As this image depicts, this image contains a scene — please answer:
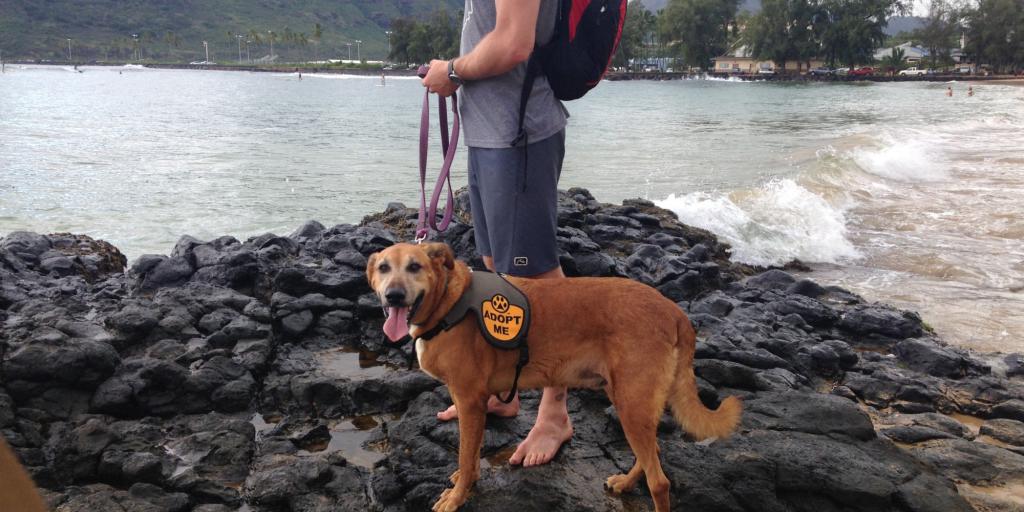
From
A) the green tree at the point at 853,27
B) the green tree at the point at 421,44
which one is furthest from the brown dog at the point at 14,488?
the green tree at the point at 421,44

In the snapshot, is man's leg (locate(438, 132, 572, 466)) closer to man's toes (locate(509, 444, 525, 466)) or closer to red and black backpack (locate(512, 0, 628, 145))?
man's toes (locate(509, 444, 525, 466))

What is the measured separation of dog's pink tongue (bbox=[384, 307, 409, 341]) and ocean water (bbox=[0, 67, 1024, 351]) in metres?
7.15

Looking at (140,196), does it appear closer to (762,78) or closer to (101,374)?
(101,374)

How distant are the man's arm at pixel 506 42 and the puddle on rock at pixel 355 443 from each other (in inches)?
102

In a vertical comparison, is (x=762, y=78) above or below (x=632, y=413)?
above

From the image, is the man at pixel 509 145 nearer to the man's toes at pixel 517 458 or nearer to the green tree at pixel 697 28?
the man's toes at pixel 517 458

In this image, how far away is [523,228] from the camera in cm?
443

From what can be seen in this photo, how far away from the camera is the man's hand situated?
434cm

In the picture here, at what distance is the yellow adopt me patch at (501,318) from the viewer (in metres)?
3.98

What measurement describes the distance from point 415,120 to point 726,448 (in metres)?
44.1

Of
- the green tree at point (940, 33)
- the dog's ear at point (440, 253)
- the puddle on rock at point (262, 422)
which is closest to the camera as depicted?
the dog's ear at point (440, 253)

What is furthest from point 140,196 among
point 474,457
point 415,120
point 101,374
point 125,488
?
point 415,120

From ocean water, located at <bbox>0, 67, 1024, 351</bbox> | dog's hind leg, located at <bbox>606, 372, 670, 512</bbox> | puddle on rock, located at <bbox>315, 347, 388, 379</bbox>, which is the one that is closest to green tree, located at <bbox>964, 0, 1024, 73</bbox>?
ocean water, located at <bbox>0, 67, 1024, 351</bbox>

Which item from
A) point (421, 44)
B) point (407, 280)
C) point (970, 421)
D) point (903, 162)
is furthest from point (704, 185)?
point (421, 44)
